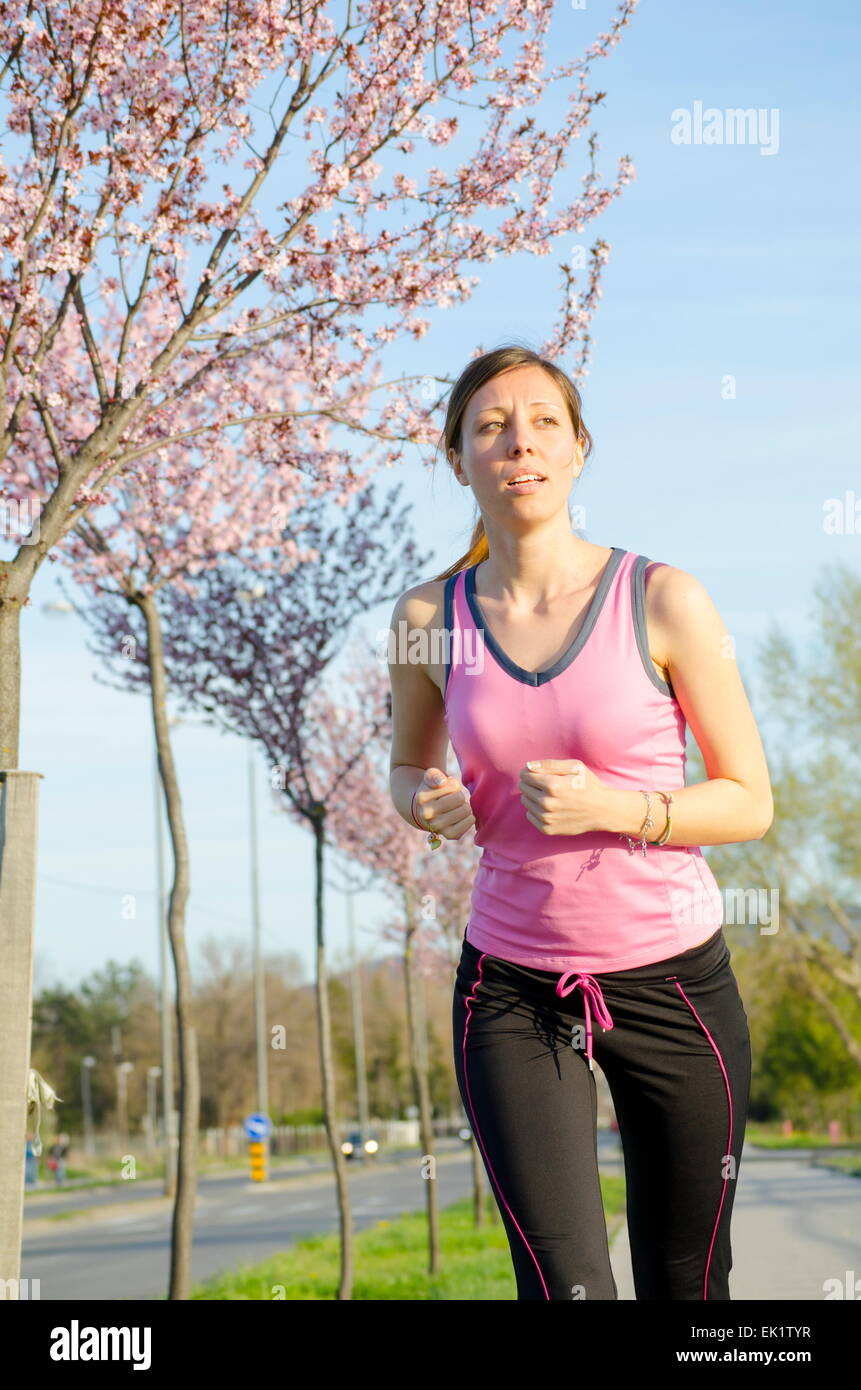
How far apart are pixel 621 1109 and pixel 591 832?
0.52 m

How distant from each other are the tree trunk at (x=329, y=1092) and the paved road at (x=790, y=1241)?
5.86 ft

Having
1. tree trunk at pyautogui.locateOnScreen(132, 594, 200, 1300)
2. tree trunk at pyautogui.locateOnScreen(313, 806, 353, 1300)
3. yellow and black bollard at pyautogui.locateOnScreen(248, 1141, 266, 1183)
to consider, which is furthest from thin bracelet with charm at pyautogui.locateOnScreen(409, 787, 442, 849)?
yellow and black bollard at pyautogui.locateOnScreen(248, 1141, 266, 1183)

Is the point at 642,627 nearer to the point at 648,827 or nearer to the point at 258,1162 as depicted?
the point at 648,827

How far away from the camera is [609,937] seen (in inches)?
106

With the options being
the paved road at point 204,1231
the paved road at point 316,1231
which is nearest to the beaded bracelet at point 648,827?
the paved road at point 316,1231

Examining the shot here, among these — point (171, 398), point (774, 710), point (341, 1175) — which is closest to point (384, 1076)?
point (774, 710)

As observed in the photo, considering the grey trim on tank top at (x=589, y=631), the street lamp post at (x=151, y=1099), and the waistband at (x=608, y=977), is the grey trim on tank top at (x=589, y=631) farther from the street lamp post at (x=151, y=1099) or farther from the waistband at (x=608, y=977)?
the street lamp post at (x=151, y=1099)

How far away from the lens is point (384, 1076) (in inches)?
3679

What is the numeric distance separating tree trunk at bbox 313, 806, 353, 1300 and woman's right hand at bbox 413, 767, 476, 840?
7818 millimetres

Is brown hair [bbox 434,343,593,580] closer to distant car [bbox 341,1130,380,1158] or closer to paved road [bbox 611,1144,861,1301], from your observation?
paved road [bbox 611,1144,861,1301]

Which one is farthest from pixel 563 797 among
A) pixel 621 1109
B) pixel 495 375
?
pixel 495 375

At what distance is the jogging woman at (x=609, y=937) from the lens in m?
2.64

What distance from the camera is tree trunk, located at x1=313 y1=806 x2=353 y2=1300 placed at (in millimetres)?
10094
